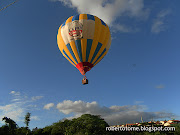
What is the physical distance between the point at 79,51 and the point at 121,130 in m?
28.7

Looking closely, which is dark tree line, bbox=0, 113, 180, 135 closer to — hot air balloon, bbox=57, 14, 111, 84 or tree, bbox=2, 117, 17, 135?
tree, bbox=2, 117, 17, 135

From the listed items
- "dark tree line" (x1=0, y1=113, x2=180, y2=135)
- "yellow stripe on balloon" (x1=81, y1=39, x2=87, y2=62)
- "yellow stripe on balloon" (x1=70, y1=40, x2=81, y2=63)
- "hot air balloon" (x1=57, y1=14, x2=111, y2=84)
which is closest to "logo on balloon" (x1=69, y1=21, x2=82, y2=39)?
"hot air balloon" (x1=57, y1=14, x2=111, y2=84)

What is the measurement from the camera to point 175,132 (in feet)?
122

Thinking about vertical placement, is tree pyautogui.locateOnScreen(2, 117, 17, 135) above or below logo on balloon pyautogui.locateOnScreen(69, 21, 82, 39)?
below

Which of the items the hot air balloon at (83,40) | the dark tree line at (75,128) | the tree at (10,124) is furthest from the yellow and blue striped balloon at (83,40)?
the tree at (10,124)

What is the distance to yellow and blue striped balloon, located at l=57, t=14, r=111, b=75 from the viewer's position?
70.2 feet

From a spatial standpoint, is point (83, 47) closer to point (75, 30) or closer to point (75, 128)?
point (75, 30)

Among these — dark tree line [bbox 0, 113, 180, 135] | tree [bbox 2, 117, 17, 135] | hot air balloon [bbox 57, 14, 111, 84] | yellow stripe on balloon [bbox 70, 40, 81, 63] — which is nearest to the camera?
hot air balloon [bbox 57, 14, 111, 84]

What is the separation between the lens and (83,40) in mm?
21281

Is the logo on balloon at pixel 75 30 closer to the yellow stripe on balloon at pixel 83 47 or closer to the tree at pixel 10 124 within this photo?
the yellow stripe on balloon at pixel 83 47

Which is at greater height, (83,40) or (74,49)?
(83,40)

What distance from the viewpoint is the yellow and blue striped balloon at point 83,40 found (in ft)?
70.2

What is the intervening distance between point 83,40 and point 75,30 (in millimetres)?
1835

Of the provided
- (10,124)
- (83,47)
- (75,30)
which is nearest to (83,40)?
(83,47)
